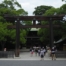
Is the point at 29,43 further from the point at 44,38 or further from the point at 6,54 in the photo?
the point at 6,54

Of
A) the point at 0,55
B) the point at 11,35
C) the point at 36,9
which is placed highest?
the point at 36,9

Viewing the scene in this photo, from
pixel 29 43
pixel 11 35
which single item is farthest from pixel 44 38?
pixel 29 43

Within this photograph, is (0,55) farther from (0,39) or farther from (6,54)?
(0,39)

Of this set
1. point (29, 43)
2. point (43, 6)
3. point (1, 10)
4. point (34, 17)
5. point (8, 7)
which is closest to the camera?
point (34, 17)

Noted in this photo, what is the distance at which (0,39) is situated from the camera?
4356cm

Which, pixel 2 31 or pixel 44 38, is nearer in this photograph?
pixel 2 31

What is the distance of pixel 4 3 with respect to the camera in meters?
51.5

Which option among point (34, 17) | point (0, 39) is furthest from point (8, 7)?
point (34, 17)

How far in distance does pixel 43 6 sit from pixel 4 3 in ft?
136

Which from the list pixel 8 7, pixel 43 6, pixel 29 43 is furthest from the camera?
pixel 43 6

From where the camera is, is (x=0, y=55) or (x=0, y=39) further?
(x=0, y=39)

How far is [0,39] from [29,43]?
120 ft

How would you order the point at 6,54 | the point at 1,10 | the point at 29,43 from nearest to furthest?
the point at 6,54 < the point at 1,10 < the point at 29,43

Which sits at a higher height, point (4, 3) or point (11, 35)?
point (4, 3)
